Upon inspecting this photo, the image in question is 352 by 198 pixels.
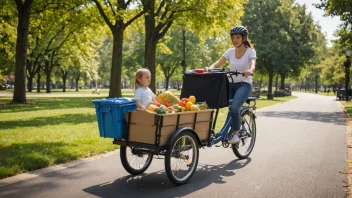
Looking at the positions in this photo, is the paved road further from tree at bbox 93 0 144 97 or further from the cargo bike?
tree at bbox 93 0 144 97

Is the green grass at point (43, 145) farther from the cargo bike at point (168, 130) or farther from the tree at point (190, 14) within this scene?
the tree at point (190, 14)

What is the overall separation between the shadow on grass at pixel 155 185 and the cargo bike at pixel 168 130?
150 millimetres

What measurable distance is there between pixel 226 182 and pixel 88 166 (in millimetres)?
2305

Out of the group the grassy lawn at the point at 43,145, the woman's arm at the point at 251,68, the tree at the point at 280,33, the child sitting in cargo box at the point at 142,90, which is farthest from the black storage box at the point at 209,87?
the tree at the point at 280,33

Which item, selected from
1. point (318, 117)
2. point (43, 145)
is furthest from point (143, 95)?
point (318, 117)

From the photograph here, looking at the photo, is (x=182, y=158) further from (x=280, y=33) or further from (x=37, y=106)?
(x=280, y=33)

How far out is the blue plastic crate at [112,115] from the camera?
4543mm

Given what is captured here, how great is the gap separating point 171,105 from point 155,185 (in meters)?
1.17

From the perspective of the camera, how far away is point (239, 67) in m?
6.05

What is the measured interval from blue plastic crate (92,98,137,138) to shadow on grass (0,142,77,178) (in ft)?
5.23

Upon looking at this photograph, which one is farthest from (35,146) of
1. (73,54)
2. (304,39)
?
(73,54)

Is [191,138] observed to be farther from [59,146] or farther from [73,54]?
[73,54]

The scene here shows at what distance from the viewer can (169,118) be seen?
14.7 feet

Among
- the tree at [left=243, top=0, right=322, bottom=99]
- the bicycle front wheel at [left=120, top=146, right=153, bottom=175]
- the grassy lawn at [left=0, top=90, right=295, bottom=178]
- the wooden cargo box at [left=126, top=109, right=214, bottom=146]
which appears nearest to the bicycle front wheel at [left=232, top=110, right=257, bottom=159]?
the bicycle front wheel at [left=120, top=146, right=153, bottom=175]
